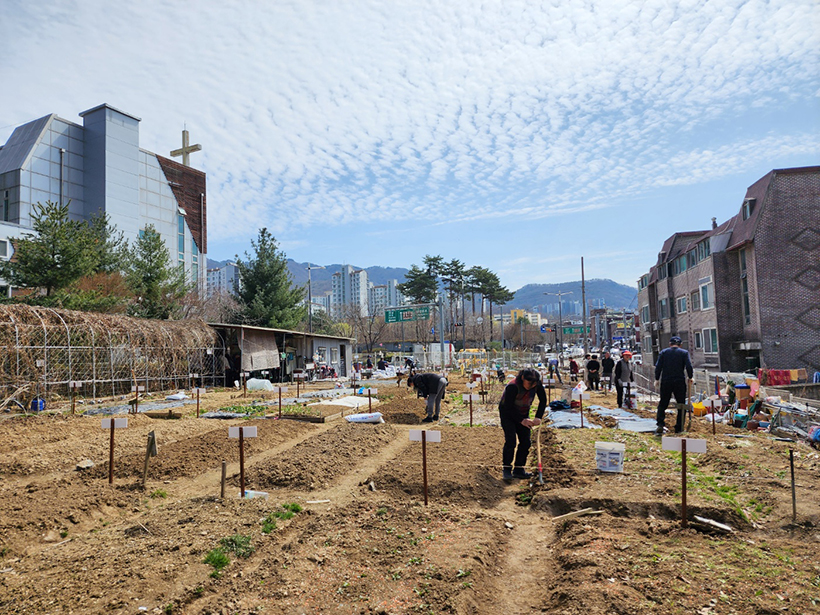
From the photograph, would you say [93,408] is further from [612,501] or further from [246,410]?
[612,501]

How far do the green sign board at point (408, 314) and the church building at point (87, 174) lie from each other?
55.4 ft

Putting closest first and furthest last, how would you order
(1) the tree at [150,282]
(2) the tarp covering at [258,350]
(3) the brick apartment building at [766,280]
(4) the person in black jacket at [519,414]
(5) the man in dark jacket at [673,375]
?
(4) the person in black jacket at [519,414] → (5) the man in dark jacket at [673,375] → (3) the brick apartment building at [766,280] → (2) the tarp covering at [258,350] → (1) the tree at [150,282]

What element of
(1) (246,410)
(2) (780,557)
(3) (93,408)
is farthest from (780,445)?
(3) (93,408)

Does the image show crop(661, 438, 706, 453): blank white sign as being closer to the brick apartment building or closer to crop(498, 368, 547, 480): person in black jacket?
crop(498, 368, 547, 480): person in black jacket

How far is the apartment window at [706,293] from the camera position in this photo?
97.1 feet

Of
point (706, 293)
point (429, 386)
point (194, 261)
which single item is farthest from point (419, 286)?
point (429, 386)

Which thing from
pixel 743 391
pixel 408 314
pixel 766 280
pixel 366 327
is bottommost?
pixel 743 391

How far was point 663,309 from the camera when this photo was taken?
131ft

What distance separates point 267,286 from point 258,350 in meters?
9.51

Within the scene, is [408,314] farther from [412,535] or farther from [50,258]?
[412,535]

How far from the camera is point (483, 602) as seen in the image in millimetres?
4102

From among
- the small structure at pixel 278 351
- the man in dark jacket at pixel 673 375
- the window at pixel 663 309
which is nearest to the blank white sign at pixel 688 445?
the man in dark jacket at pixel 673 375

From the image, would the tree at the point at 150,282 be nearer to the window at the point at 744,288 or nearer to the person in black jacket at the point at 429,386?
the person in black jacket at the point at 429,386

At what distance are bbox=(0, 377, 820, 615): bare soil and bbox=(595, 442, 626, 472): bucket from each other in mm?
165
